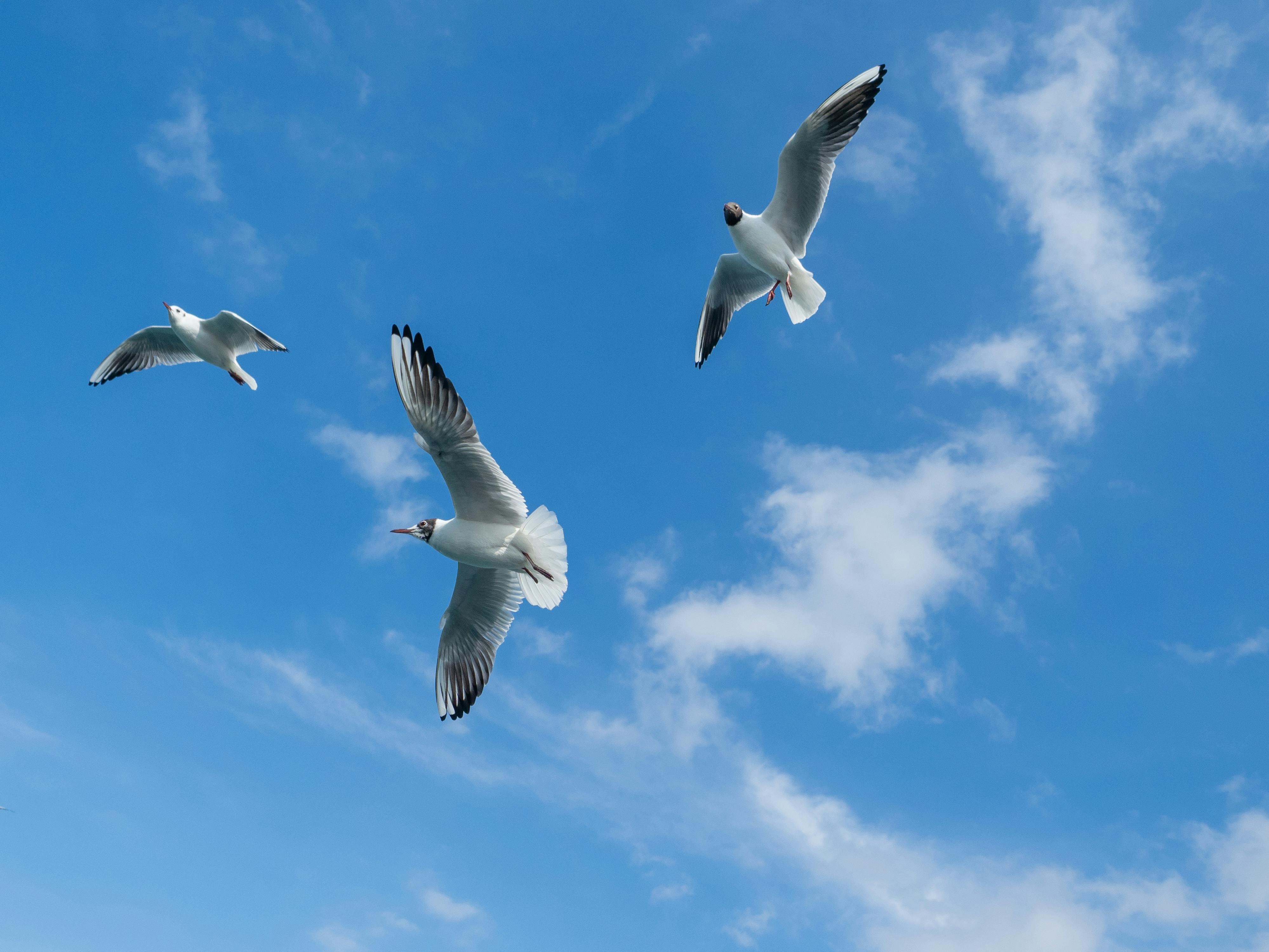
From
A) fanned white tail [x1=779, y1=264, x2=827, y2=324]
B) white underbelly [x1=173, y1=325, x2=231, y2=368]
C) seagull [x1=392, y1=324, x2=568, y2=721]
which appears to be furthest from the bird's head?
white underbelly [x1=173, y1=325, x2=231, y2=368]

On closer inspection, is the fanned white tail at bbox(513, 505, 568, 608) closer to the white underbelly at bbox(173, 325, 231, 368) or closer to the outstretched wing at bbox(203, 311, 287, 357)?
the outstretched wing at bbox(203, 311, 287, 357)

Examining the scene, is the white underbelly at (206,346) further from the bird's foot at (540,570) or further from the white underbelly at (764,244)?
the bird's foot at (540,570)

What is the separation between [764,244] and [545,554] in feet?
18.2

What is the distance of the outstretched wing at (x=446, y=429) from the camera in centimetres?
875

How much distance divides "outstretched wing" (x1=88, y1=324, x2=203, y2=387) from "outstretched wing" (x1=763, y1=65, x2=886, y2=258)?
10790 mm

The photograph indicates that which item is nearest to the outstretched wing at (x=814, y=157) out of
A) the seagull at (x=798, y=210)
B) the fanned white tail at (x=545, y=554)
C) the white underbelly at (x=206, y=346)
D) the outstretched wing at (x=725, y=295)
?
the seagull at (x=798, y=210)

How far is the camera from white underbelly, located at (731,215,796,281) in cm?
1264

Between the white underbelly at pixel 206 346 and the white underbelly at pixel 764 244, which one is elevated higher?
the white underbelly at pixel 764 244

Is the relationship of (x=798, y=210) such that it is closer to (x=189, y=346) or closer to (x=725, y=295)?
(x=725, y=295)

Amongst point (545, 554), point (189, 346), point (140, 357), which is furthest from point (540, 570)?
point (140, 357)

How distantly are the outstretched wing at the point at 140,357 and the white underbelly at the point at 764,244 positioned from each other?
1018cm

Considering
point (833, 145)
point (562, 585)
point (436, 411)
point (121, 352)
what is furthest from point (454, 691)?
point (121, 352)

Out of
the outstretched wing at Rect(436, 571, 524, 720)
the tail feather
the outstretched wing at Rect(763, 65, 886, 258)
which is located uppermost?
the outstretched wing at Rect(763, 65, 886, 258)

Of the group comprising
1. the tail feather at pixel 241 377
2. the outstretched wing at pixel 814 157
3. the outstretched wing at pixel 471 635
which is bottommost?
the outstretched wing at pixel 471 635
